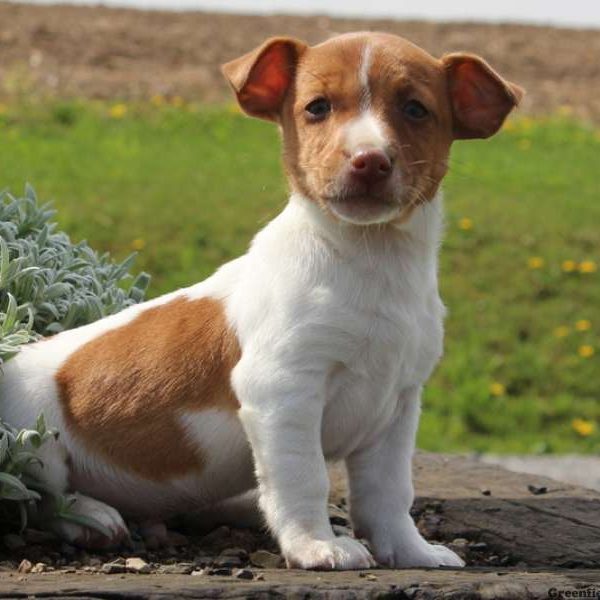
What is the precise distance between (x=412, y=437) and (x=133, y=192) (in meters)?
7.87

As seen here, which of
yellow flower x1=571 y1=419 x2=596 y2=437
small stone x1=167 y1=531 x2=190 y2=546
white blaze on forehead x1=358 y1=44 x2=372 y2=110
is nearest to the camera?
white blaze on forehead x1=358 y1=44 x2=372 y2=110

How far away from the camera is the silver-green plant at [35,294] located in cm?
429

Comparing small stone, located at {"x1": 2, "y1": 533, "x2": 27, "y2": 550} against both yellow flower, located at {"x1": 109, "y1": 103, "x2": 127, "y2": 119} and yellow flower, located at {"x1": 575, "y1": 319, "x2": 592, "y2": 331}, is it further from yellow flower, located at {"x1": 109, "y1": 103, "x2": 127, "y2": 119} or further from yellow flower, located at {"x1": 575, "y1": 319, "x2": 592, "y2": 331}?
yellow flower, located at {"x1": 109, "y1": 103, "x2": 127, "y2": 119}

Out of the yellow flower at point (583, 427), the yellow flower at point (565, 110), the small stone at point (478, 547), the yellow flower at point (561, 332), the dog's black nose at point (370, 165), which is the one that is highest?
the dog's black nose at point (370, 165)

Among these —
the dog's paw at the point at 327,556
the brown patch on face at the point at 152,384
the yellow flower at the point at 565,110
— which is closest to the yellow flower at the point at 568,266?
the yellow flower at the point at 565,110

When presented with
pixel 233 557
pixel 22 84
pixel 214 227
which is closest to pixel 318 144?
pixel 233 557

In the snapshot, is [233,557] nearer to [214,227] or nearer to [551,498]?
[551,498]

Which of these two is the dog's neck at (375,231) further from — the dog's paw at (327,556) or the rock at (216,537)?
the rock at (216,537)

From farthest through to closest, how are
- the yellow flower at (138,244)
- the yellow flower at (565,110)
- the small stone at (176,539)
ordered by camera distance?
the yellow flower at (565,110), the yellow flower at (138,244), the small stone at (176,539)

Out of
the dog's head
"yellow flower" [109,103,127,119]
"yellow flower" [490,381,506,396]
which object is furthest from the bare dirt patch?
the dog's head

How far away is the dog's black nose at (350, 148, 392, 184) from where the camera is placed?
12.3ft

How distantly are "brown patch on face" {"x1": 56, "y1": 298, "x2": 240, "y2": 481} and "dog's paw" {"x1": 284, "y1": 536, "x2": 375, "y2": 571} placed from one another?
0.47 m

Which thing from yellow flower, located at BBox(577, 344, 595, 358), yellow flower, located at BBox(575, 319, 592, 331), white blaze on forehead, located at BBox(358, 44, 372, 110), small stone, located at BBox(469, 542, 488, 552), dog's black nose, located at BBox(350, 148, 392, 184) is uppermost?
white blaze on forehead, located at BBox(358, 44, 372, 110)

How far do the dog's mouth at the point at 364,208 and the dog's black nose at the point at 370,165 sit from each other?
6 centimetres
